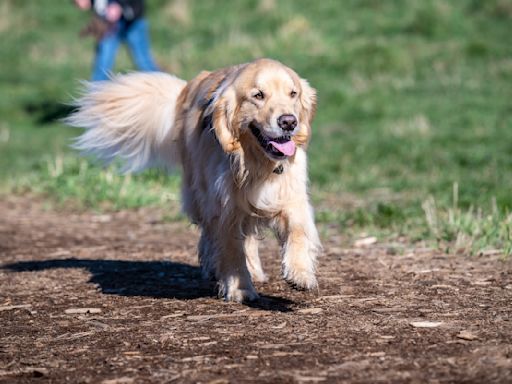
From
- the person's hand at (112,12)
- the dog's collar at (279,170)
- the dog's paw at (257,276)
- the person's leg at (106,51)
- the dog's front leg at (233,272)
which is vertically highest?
the person's hand at (112,12)

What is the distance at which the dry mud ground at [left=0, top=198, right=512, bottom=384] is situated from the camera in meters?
3.88

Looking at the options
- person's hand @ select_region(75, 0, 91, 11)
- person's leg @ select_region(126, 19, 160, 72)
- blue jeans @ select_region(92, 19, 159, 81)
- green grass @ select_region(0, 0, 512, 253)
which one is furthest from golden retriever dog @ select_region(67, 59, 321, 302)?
person's leg @ select_region(126, 19, 160, 72)

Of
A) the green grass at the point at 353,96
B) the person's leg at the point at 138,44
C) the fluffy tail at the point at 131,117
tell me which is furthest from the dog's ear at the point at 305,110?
the person's leg at the point at 138,44

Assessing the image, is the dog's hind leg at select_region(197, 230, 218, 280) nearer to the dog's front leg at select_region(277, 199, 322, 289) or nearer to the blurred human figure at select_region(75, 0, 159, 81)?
the dog's front leg at select_region(277, 199, 322, 289)

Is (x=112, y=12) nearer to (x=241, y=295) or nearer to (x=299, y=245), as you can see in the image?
(x=241, y=295)

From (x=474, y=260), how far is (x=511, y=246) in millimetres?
264

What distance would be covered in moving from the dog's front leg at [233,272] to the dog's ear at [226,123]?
1.71ft

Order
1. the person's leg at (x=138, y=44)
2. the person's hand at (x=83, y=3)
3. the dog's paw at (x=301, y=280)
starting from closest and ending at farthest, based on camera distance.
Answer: the dog's paw at (x=301, y=280), the person's hand at (x=83, y=3), the person's leg at (x=138, y=44)

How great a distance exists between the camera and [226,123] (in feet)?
16.8

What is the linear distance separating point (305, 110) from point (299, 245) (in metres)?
0.76

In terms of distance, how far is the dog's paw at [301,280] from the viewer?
4828 mm

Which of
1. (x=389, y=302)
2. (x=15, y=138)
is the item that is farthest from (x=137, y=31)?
(x=389, y=302)

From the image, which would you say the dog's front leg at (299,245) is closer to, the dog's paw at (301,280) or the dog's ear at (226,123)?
the dog's paw at (301,280)

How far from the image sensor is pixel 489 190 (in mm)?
8938
